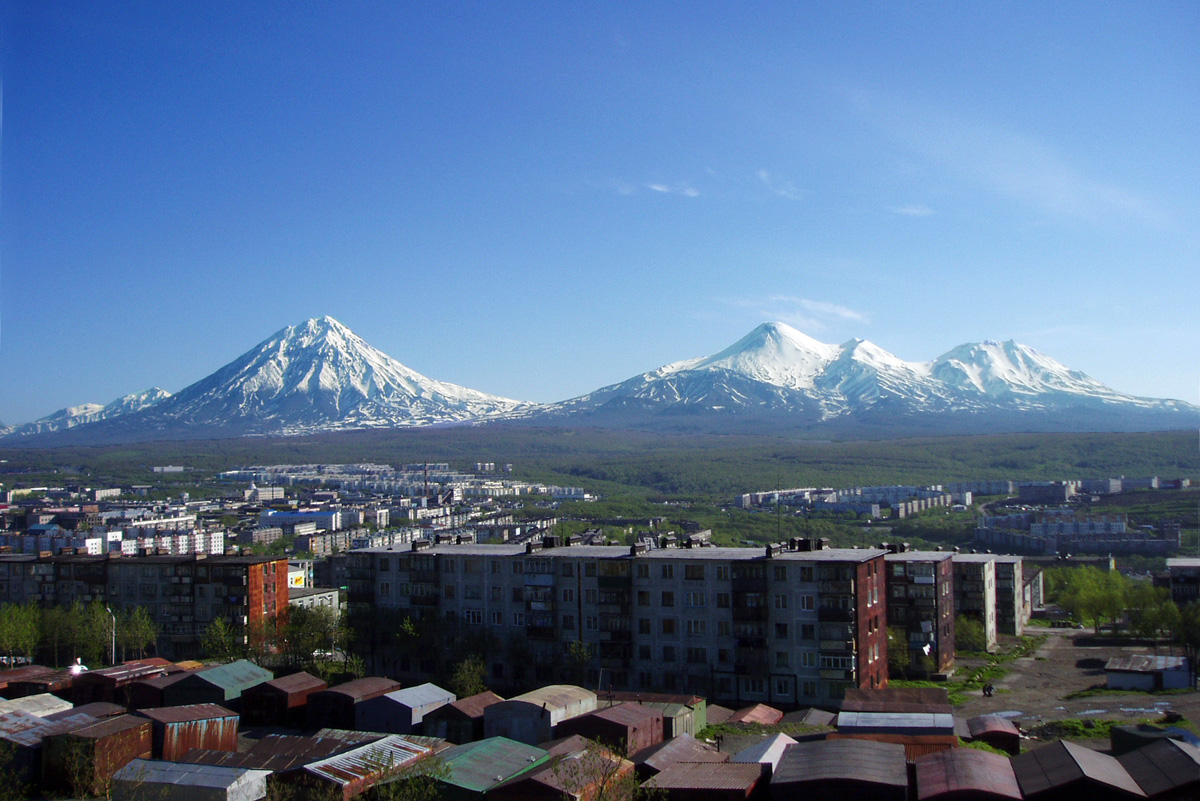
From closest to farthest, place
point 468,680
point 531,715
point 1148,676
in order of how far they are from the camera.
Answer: point 531,715
point 468,680
point 1148,676

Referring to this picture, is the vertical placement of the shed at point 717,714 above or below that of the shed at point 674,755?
below

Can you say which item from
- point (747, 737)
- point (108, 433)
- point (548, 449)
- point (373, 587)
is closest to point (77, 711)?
point (373, 587)

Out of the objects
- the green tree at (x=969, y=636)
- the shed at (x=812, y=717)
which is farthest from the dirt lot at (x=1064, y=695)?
the shed at (x=812, y=717)

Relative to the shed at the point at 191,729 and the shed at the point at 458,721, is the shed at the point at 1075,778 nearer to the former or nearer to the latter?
the shed at the point at 458,721

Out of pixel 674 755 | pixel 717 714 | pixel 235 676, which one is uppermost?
pixel 674 755

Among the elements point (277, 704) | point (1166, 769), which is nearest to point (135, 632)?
point (277, 704)

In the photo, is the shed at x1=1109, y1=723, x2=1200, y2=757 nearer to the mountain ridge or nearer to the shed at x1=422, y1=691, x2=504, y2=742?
the shed at x1=422, y1=691, x2=504, y2=742

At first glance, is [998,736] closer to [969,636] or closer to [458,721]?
[458,721]
